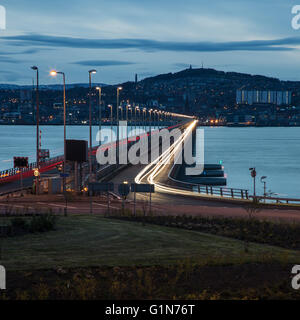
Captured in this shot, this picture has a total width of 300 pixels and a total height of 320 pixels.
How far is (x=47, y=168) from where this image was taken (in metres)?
57.8

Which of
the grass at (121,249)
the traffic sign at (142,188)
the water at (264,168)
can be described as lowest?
the water at (264,168)

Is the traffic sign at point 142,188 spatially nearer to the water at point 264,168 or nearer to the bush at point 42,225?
the bush at point 42,225

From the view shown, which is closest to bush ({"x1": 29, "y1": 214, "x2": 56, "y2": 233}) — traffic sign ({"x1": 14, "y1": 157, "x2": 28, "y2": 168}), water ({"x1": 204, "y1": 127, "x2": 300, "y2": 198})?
traffic sign ({"x1": 14, "y1": 157, "x2": 28, "y2": 168})

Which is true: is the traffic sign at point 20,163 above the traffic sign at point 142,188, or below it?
below

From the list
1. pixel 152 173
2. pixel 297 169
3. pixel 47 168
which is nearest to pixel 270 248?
pixel 152 173

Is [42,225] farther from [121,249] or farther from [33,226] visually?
[121,249]

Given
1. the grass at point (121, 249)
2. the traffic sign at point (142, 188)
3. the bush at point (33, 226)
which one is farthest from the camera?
the traffic sign at point (142, 188)

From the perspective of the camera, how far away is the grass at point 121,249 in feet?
40.7

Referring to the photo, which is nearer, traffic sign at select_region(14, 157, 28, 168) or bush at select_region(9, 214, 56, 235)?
bush at select_region(9, 214, 56, 235)

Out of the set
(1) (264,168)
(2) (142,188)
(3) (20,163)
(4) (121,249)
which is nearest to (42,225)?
(4) (121,249)

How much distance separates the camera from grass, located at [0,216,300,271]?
12392 millimetres

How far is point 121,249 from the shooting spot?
1427 centimetres

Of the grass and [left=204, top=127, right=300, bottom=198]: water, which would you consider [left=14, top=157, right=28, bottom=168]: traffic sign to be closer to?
the grass

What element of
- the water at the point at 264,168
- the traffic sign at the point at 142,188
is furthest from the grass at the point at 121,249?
the water at the point at 264,168
